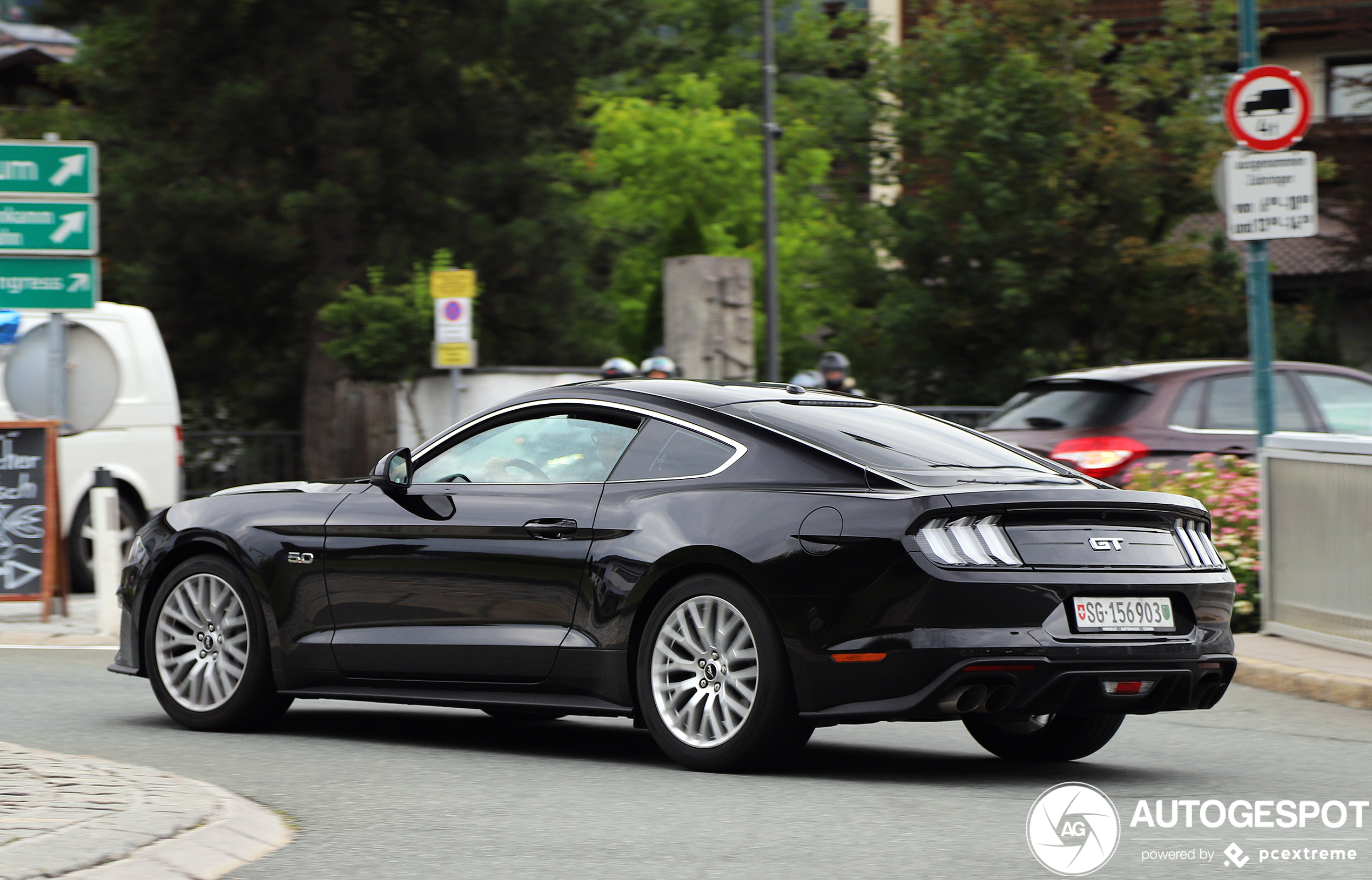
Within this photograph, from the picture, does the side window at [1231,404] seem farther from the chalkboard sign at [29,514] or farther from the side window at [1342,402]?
the chalkboard sign at [29,514]

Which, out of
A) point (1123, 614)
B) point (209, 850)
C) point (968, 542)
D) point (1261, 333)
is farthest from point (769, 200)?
point (209, 850)

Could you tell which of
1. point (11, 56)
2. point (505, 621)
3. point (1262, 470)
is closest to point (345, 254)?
point (1262, 470)

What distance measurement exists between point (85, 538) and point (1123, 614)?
35.4 feet

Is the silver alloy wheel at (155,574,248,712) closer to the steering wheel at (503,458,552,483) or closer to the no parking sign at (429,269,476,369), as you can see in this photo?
the steering wheel at (503,458,552,483)

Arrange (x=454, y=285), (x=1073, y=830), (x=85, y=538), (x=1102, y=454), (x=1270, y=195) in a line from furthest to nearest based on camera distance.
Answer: (x=454, y=285), (x=85, y=538), (x=1102, y=454), (x=1270, y=195), (x=1073, y=830)

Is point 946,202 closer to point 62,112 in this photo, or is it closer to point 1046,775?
point 62,112

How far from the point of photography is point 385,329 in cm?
2641

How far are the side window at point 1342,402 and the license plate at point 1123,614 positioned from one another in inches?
298

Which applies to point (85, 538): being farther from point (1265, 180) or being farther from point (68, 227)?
point (1265, 180)

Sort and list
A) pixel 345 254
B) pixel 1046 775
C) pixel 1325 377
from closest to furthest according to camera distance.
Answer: pixel 1046 775
pixel 1325 377
pixel 345 254

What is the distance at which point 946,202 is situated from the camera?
31.2m

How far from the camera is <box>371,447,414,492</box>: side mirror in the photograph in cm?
805

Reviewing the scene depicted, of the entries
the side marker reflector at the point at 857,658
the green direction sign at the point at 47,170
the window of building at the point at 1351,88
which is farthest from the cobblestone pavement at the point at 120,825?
the window of building at the point at 1351,88

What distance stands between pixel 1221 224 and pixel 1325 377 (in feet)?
64.3
